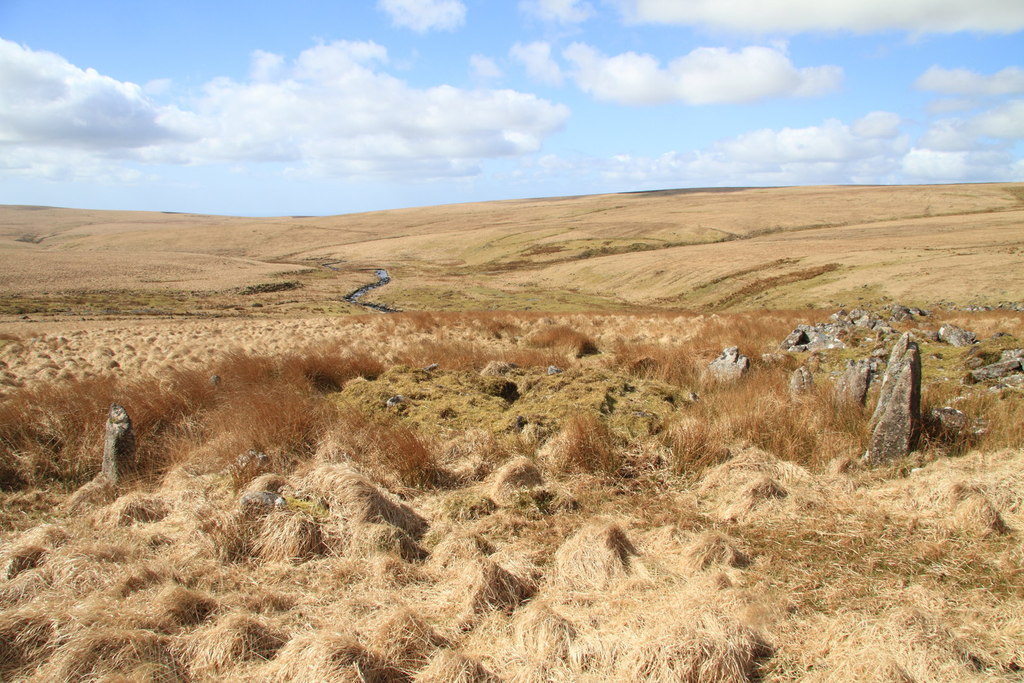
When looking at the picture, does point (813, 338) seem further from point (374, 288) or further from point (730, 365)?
point (374, 288)

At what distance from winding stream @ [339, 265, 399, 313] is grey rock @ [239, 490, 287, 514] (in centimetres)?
3631

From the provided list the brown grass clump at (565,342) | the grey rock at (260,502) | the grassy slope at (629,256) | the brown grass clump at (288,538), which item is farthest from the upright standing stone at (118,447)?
the grassy slope at (629,256)

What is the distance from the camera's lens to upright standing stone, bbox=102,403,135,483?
281 inches

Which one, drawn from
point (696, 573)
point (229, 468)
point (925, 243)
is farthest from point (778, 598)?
point (925, 243)

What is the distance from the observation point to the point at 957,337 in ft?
42.0

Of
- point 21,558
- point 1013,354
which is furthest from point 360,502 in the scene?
point 1013,354

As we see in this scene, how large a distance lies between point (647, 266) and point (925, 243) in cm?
2314

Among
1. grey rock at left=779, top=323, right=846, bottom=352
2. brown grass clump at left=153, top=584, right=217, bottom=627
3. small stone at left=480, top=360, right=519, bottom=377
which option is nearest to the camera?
brown grass clump at left=153, top=584, right=217, bottom=627

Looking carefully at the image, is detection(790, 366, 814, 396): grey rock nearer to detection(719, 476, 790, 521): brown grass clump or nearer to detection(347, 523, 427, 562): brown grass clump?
detection(719, 476, 790, 521): brown grass clump

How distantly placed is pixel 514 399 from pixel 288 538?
5.72 m

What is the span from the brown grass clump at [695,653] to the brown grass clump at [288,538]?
3.13 m

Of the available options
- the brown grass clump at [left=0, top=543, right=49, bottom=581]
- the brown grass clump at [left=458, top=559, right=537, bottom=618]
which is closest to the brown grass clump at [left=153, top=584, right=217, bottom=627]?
the brown grass clump at [left=0, top=543, right=49, bottom=581]

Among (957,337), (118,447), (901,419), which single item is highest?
(118,447)

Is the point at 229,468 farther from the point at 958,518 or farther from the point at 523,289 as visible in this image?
the point at 523,289
